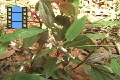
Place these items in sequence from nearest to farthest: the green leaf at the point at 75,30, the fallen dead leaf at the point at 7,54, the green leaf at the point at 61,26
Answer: the green leaf at the point at 75,30 < the green leaf at the point at 61,26 < the fallen dead leaf at the point at 7,54

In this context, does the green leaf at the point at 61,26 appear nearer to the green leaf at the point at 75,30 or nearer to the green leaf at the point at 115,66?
the green leaf at the point at 75,30

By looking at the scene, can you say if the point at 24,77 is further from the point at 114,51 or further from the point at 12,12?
the point at 114,51

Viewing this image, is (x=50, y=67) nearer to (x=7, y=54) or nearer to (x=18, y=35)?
(x=18, y=35)

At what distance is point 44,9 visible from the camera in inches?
40.6

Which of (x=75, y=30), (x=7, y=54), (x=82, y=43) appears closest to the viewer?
(x=75, y=30)

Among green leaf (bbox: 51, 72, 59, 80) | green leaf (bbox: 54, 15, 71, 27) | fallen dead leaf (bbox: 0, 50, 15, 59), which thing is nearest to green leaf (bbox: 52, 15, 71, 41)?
green leaf (bbox: 54, 15, 71, 27)

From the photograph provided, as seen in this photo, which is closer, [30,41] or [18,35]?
[18,35]

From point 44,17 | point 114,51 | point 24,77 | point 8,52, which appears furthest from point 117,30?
point 24,77

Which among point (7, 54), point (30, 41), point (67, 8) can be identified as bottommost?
point (7, 54)

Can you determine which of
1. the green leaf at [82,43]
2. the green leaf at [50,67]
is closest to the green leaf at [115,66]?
the green leaf at [82,43]

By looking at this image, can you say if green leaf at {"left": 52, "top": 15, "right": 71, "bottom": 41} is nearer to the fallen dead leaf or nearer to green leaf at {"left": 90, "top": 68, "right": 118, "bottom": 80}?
green leaf at {"left": 90, "top": 68, "right": 118, "bottom": 80}

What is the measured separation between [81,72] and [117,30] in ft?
1.60

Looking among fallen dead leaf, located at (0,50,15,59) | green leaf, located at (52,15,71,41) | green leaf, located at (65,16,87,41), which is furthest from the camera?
fallen dead leaf, located at (0,50,15,59)

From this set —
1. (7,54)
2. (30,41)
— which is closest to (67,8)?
(30,41)
